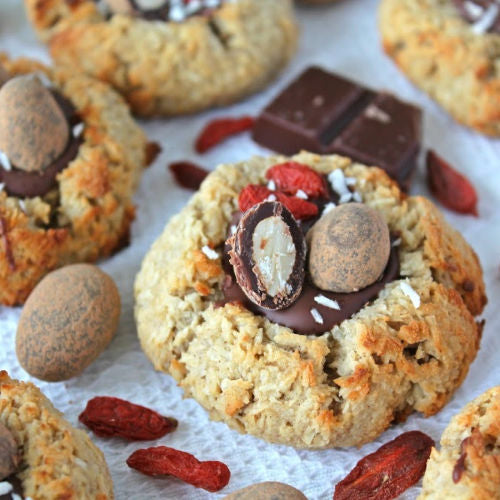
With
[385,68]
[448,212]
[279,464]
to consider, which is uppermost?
[385,68]

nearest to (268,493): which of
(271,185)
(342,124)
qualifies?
(271,185)

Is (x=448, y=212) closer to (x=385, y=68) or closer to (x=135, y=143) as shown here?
(x=385, y=68)

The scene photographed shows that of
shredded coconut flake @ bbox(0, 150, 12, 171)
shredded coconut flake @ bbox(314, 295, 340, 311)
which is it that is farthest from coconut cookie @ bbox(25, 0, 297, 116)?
shredded coconut flake @ bbox(314, 295, 340, 311)

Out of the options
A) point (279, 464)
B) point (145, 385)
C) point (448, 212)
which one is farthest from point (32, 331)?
point (448, 212)

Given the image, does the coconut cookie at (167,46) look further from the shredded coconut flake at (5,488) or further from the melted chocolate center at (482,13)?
the shredded coconut flake at (5,488)

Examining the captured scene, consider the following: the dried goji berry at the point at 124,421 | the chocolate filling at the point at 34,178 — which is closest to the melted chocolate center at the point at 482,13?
the chocolate filling at the point at 34,178

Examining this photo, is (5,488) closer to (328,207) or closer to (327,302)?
(327,302)

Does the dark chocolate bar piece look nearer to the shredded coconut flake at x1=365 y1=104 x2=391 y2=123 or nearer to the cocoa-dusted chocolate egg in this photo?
the shredded coconut flake at x1=365 y1=104 x2=391 y2=123
